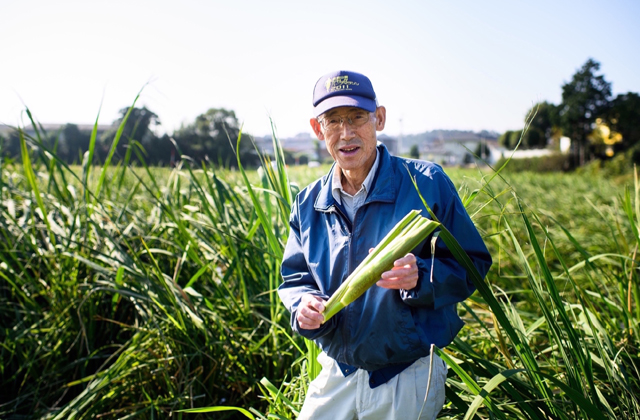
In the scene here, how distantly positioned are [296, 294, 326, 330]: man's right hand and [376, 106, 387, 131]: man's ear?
2.27ft

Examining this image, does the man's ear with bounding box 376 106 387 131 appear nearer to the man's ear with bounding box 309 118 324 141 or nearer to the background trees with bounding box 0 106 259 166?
the man's ear with bounding box 309 118 324 141

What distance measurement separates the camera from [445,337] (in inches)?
52.9

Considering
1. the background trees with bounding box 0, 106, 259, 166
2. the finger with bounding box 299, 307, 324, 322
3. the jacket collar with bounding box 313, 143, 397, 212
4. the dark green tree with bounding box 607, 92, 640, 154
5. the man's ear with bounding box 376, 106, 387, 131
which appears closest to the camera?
the finger with bounding box 299, 307, 324, 322

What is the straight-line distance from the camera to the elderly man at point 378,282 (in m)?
1.31

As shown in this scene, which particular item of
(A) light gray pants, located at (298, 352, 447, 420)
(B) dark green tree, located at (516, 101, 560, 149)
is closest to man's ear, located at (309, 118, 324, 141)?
(A) light gray pants, located at (298, 352, 447, 420)

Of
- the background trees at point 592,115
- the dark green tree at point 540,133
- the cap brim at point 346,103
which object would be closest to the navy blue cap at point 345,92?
the cap brim at point 346,103

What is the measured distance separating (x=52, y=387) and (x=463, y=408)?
212 centimetres

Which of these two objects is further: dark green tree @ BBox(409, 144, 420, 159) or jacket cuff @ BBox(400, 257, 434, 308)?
dark green tree @ BBox(409, 144, 420, 159)

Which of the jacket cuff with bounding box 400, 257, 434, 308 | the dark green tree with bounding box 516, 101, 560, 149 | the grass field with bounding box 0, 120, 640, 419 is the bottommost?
the grass field with bounding box 0, 120, 640, 419

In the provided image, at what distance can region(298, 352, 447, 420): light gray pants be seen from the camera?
1.38 meters

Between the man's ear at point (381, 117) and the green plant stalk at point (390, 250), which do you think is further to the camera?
the man's ear at point (381, 117)

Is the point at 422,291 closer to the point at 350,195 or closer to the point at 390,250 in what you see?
the point at 390,250

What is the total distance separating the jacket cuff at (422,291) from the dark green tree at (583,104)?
36.0 m

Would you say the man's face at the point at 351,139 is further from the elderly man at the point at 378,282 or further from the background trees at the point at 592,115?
the background trees at the point at 592,115
